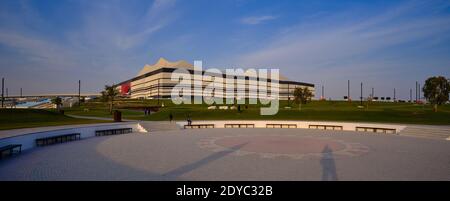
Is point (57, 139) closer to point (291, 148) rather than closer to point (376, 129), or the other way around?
point (291, 148)

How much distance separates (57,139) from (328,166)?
1675 cm

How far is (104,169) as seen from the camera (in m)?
11.5

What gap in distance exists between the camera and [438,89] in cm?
4425

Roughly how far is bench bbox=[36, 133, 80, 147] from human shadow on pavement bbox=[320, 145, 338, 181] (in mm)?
15823

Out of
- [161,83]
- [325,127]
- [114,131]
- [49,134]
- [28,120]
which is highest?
[161,83]

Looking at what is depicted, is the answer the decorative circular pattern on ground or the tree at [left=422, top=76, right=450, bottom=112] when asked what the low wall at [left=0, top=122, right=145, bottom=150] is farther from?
the tree at [left=422, top=76, right=450, bottom=112]

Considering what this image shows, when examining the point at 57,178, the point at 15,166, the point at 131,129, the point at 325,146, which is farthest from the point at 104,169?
the point at 131,129

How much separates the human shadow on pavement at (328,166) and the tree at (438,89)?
3745cm

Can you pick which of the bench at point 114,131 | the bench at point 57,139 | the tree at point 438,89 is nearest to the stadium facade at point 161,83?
the tree at point 438,89

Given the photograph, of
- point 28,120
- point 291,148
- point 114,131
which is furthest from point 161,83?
point 291,148

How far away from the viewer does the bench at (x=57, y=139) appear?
18188mm

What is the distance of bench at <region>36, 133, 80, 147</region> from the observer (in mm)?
18188

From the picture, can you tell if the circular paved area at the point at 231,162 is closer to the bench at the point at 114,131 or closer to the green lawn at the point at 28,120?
the bench at the point at 114,131
